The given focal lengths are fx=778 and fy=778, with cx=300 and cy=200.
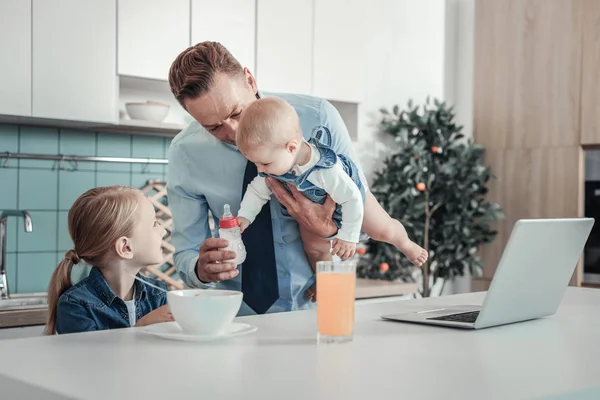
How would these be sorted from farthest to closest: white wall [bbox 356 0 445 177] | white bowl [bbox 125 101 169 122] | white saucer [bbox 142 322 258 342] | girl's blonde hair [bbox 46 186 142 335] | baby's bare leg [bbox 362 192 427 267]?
white wall [bbox 356 0 445 177]
white bowl [bbox 125 101 169 122]
baby's bare leg [bbox 362 192 427 267]
girl's blonde hair [bbox 46 186 142 335]
white saucer [bbox 142 322 258 342]

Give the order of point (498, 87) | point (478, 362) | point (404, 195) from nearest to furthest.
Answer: point (478, 362), point (404, 195), point (498, 87)

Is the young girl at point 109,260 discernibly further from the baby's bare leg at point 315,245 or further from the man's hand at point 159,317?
the baby's bare leg at point 315,245

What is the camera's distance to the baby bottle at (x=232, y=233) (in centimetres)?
168

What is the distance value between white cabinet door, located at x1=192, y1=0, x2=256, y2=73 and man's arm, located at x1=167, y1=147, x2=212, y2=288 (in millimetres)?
1444

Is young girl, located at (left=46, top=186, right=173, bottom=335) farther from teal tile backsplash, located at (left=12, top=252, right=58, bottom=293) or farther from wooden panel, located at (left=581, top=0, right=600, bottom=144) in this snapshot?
wooden panel, located at (left=581, top=0, right=600, bottom=144)

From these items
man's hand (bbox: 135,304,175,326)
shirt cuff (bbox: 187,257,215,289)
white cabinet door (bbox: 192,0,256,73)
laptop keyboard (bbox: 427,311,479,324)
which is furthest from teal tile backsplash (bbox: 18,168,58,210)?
laptop keyboard (bbox: 427,311,479,324)

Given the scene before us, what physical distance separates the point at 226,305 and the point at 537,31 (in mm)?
3631

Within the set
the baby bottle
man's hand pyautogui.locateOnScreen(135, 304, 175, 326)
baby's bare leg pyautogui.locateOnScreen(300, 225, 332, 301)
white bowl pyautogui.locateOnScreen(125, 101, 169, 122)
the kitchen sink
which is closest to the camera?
man's hand pyautogui.locateOnScreen(135, 304, 175, 326)

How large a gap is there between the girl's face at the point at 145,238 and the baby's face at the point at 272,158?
12.4 inches

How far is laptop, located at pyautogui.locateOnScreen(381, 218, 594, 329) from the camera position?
132 cm

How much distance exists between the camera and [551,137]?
168 inches

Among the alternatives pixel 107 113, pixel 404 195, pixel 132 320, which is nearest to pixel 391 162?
pixel 404 195

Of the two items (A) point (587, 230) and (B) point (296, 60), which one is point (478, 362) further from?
(B) point (296, 60)

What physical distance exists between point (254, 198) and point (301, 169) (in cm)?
15
